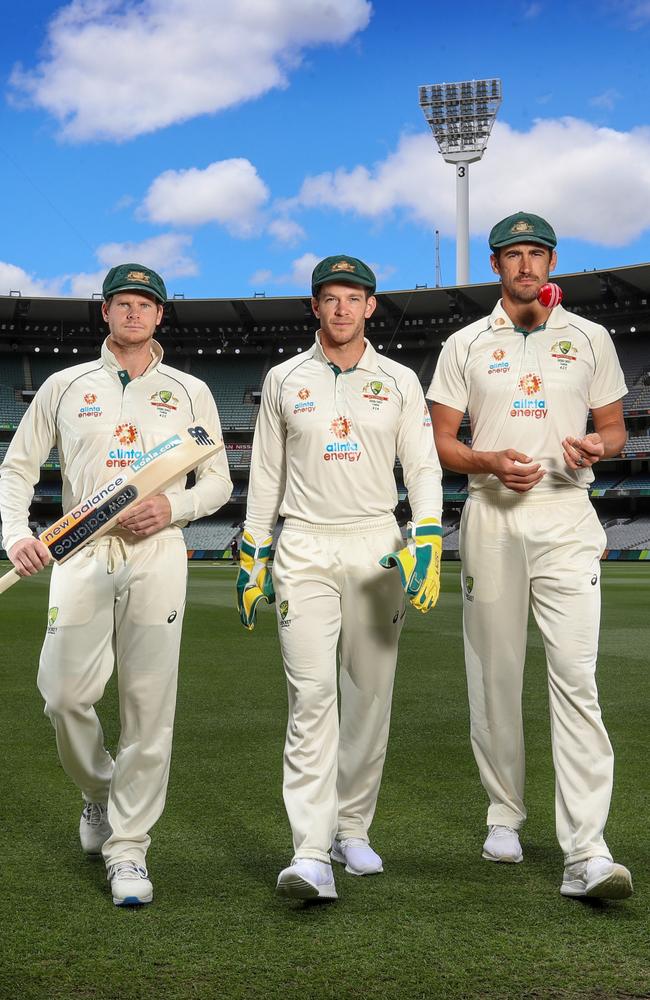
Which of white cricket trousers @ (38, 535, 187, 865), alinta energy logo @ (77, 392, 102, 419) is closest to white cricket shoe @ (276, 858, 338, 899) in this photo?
white cricket trousers @ (38, 535, 187, 865)

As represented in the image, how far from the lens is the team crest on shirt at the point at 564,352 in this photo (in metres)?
4.29

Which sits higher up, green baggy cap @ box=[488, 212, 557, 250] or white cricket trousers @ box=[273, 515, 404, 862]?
green baggy cap @ box=[488, 212, 557, 250]

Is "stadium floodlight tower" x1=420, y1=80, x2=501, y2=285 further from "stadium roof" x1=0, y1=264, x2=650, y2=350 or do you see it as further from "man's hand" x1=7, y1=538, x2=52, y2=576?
"man's hand" x1=7, y1=538, x2=52, y2=576

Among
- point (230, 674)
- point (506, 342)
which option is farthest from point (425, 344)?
point (506, 342)

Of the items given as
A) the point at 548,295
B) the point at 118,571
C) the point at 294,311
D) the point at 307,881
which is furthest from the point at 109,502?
the point at 294,311

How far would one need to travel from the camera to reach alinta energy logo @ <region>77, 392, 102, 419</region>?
4.15 meters

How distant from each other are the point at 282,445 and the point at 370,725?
123 cm

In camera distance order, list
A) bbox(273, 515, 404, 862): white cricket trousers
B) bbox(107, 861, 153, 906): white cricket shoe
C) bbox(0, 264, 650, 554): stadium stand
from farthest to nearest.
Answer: bbox(0, 264, 650, 554): stadium stand, bbox(273, 515, 404, 862): white cricket trousers, bbox(107, 861, 153, 906): white cricket shoe

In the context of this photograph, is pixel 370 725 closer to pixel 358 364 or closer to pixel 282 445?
pixel 282 445

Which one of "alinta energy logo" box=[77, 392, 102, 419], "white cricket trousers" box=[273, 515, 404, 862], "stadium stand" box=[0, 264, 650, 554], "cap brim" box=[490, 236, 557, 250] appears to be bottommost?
"white cricket trousers" box=[273, 515, 404, 862]

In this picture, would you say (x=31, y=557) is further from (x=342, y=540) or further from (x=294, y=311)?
(x=294, y=311)

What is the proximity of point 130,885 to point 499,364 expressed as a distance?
2562mm

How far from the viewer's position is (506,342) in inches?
172

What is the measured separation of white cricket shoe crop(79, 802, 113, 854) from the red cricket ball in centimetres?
284
